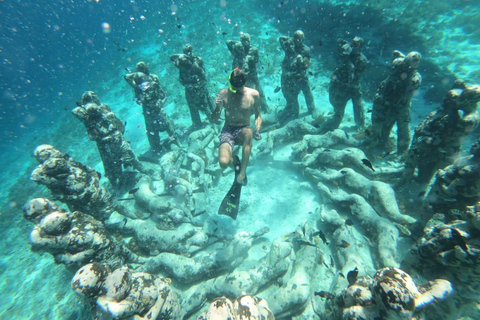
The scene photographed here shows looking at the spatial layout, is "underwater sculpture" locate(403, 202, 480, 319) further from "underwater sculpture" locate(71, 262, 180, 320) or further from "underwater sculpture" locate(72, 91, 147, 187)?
"underwater sculpture" locate(72, 91, 147, 187)

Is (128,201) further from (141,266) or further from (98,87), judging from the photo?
(98,87)

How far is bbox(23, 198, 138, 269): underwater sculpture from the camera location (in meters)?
4.07

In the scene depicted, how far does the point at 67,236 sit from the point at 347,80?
31.6 feet

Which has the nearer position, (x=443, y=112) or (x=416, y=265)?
(x=416, y=265)

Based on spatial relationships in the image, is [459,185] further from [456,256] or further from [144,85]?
[144,85]

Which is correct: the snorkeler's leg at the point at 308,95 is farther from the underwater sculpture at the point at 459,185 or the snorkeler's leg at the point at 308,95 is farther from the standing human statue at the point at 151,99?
the standing human statue at the point at 151,99

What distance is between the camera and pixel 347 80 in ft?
24.7

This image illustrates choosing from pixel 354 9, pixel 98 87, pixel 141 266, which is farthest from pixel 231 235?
pixel 98 87

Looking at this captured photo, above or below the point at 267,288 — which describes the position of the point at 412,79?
above

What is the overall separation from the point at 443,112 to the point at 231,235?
20.4 feet

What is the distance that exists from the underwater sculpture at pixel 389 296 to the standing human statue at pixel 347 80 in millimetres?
6346

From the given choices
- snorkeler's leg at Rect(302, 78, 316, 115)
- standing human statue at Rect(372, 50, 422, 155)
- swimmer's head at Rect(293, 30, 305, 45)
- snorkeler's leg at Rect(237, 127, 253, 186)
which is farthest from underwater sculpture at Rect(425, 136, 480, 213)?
swimmer's head at Rect(293, 30, 305, 45)

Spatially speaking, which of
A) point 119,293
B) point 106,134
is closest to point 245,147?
point 119,293

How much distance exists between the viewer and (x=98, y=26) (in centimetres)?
6631
